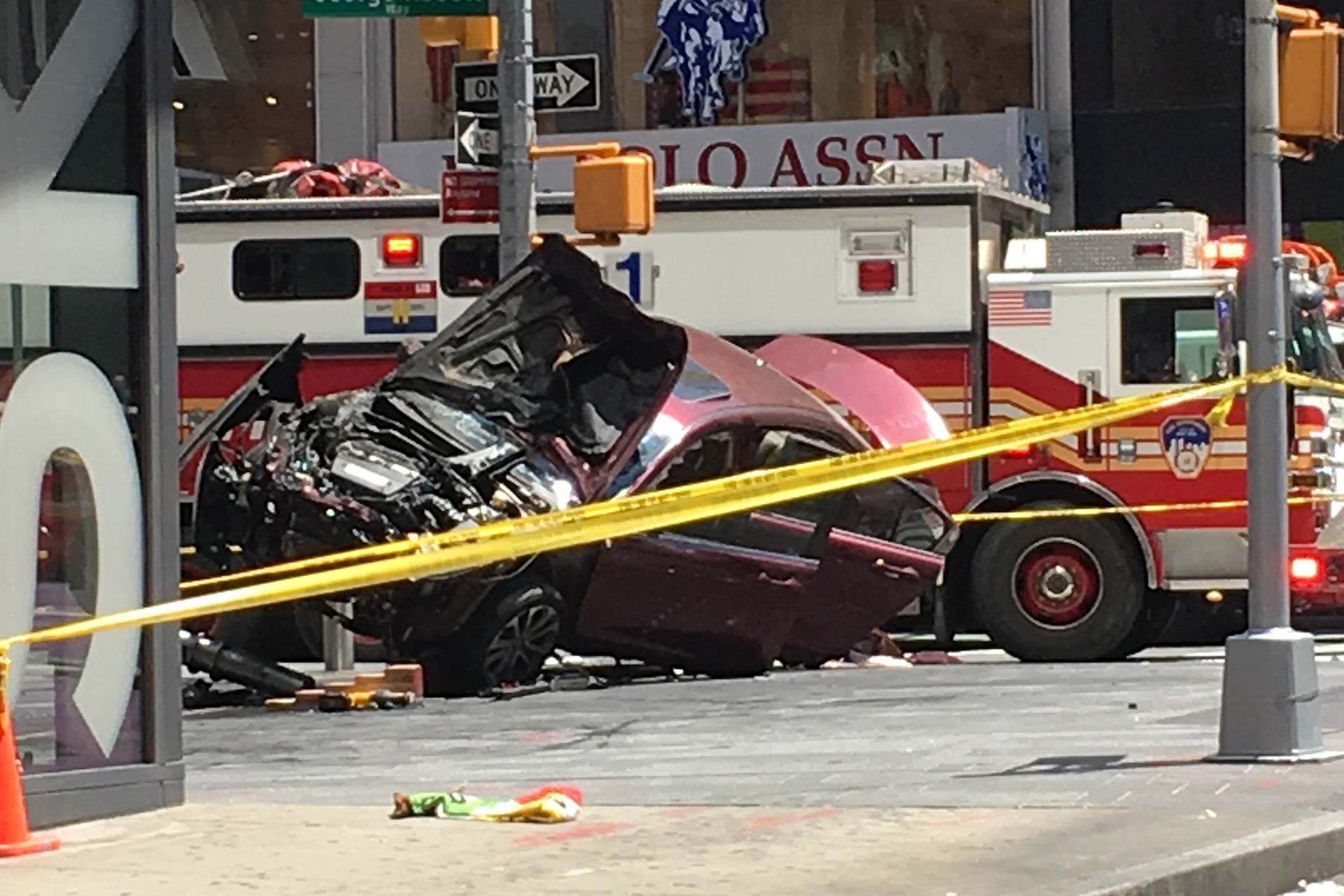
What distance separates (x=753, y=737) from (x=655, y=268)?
6.08m

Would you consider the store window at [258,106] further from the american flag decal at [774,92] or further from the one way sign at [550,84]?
the one way sign at [550,84]

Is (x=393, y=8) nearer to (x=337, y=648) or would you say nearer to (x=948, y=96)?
(x=337, y=648)

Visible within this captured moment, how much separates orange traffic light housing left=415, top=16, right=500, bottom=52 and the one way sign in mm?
417

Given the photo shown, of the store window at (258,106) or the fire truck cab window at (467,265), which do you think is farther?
the store window at (258,106)

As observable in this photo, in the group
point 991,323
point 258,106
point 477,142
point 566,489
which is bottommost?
point 566,489

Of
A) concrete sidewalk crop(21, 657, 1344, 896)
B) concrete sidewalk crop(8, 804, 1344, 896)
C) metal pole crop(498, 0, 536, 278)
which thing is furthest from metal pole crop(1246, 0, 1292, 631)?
metal pole crop(498, 0, 536, 278)

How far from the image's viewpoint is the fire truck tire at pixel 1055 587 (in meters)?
17.6

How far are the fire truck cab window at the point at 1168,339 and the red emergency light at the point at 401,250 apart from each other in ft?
15.1

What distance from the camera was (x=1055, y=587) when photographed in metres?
17.7

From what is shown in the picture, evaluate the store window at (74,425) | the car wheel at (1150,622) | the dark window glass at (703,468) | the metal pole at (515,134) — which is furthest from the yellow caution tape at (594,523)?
the car wheel at (1150,622)

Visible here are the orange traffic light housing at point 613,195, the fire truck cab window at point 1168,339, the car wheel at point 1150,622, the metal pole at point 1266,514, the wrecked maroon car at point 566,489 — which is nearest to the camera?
the metal pole at point 1266,514

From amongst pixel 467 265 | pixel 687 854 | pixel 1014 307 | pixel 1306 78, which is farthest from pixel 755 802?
pixel 467 265

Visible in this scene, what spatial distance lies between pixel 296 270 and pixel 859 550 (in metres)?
4.64

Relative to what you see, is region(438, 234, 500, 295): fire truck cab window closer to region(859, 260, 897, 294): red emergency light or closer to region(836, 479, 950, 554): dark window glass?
region(859, 260, 897, 294): red emergency light
